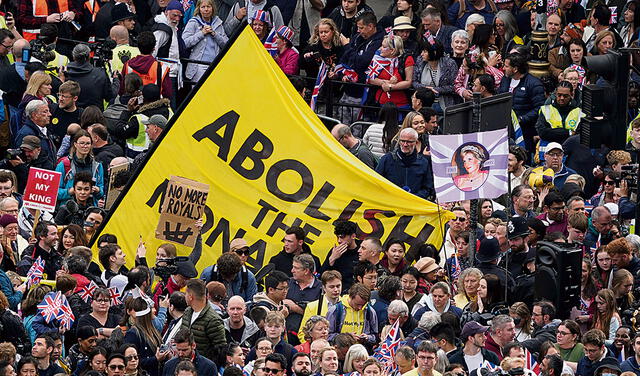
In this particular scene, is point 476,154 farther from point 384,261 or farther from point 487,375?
point 487,375

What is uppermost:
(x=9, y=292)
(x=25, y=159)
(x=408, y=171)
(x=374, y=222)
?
(x=25, y=159)

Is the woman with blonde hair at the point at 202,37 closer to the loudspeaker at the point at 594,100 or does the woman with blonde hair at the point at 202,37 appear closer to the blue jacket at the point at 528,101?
the blue jacket at the point at 528,101

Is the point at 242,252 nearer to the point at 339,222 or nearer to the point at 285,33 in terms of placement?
the point at 339,222

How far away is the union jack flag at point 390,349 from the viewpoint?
1936 cm

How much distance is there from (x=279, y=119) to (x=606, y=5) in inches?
271

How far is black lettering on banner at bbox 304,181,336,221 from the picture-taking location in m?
22.8

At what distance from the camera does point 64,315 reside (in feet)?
63.9

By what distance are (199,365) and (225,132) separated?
15.2 feet

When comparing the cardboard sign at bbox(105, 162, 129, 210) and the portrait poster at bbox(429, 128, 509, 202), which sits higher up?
the portrait poster at bbox(429, 128, 509, 202)

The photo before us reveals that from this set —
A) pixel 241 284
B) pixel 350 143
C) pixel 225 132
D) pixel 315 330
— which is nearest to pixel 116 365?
pixel 315 330

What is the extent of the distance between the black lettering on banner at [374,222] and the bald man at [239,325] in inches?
120

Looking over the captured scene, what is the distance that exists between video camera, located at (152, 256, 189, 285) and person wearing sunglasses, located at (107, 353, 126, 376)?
2.37 metres

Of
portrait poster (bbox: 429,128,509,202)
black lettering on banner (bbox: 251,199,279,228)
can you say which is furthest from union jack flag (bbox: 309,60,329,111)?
portrait poster (bbox: 429,128,509,202)

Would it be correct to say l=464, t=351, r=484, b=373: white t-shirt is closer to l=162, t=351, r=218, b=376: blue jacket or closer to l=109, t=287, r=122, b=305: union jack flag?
l=162, t=351, r=218, b=376: blue jacket
